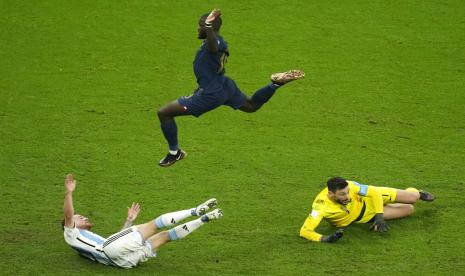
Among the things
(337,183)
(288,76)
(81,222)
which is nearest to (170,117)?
(288,76)

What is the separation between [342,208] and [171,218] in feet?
8.06

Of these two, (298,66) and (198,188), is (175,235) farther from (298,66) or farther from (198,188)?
(298,66)

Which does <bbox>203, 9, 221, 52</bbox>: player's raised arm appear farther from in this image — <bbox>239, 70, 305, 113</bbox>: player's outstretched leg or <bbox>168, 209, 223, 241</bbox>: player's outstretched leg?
<bbox>168, 209, 223, 241</bbox>: player's outstretched leg

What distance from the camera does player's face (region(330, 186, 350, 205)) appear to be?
11.9m

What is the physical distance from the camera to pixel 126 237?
37.5 feet

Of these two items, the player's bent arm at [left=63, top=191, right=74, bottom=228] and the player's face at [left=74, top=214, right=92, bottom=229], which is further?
the player's face at [left=74, top=214, right=92, bottom=229]

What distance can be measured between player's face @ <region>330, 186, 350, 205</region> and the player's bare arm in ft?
9.09

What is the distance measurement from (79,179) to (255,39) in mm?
5980

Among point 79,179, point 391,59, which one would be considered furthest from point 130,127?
point 391,59

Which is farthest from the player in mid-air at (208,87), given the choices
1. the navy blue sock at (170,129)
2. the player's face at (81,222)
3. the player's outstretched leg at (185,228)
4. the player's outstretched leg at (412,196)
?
the player's outstretched leg at (412,196)

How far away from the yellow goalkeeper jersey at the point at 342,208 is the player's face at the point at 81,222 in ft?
9.86

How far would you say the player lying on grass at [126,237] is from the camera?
37.3ft

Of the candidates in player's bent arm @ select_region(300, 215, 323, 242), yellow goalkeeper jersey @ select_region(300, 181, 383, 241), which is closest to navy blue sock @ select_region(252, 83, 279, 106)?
yellow goalkeeper jersey @ select_region(300, 181, 383, 241)

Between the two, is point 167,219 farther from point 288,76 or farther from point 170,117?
point 288,76
